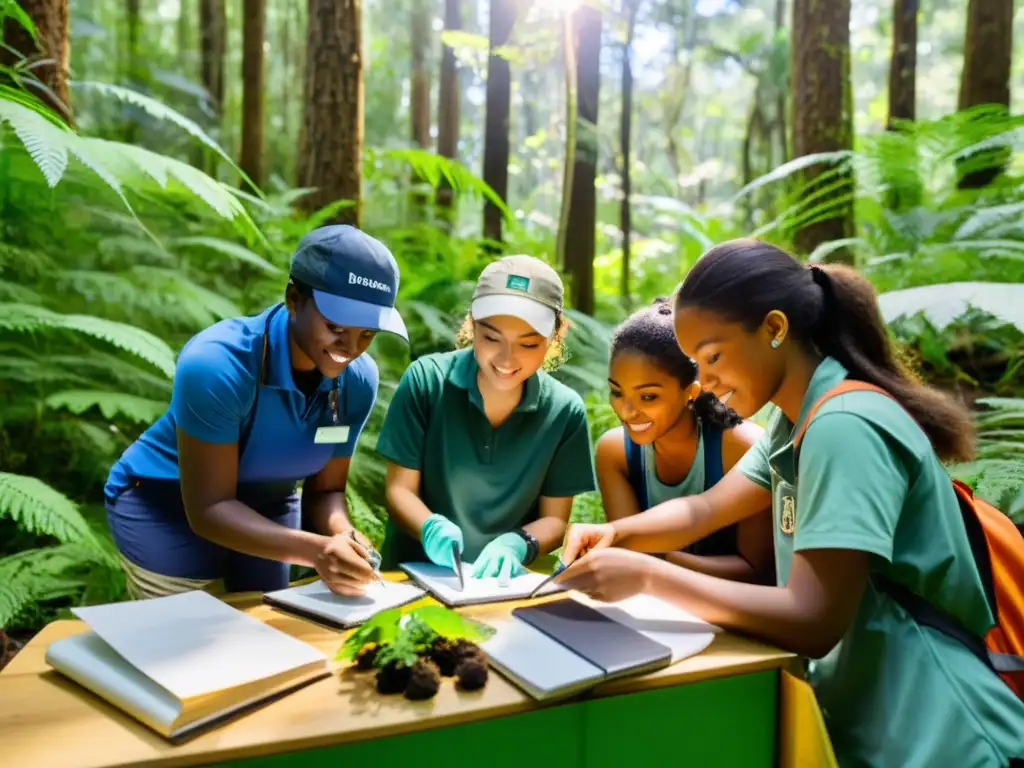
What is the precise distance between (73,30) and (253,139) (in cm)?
350

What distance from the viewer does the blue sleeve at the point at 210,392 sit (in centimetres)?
163

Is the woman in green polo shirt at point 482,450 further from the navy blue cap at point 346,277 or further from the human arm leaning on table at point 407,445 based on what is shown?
the navy blue cap at point 346,277

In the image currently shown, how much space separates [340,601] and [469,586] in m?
0.27

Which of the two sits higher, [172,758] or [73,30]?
[73,30]

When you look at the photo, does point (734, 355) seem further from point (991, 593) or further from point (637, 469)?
point (637, 469)

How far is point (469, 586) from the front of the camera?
5.25 feet

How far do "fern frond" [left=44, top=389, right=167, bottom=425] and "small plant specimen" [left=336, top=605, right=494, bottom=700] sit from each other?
2020 millimetres

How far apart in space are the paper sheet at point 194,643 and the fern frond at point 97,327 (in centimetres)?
154

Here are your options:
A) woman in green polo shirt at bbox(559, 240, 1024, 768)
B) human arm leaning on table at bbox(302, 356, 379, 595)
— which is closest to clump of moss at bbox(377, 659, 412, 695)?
woman in green polo shirt at bbox(559, 240, 1024, 768)

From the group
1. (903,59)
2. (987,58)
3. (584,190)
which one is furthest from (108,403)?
(903,59)

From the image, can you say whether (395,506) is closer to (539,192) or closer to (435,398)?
(435,398)

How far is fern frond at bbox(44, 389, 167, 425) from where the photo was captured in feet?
9.27

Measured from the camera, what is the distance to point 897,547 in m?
1.27

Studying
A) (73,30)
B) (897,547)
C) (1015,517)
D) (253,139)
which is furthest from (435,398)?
(73,30)
